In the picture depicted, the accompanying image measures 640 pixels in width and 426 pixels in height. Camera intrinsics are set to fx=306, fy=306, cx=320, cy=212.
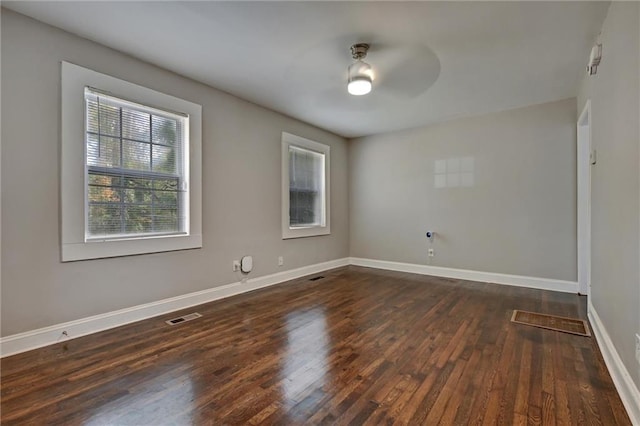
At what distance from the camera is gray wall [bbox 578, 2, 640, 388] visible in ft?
5.38

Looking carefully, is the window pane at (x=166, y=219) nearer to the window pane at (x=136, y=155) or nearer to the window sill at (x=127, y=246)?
the window sill at (x=127, y=246)

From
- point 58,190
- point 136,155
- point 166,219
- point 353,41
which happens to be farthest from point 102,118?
point 353,41

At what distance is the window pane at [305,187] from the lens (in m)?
4.86

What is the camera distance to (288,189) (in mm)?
4688

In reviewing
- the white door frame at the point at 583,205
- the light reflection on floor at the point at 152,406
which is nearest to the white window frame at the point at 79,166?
the light reflection on floor at the point at 152,406

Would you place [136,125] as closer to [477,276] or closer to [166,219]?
[166,219]

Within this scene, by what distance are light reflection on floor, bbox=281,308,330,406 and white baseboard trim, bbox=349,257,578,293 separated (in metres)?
2.58

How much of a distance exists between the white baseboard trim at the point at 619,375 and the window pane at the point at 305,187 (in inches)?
144

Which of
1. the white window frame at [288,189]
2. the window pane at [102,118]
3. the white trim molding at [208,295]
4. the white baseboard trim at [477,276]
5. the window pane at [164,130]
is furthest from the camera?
the white window frame at [288,189]

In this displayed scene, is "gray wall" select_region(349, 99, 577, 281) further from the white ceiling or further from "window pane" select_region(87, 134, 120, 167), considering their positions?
"window pane" select_region(87, 134, 120, 167)

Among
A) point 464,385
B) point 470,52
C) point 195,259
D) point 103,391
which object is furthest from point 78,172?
point 470,52

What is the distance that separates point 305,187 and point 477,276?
9.85 ft

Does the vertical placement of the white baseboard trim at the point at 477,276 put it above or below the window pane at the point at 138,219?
below

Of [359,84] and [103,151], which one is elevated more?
[359,84]
